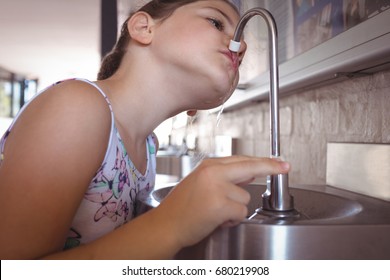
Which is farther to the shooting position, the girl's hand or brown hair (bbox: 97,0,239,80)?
brown hair (bbox: 97,0,239,80)

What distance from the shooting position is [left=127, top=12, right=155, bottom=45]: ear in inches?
26.3

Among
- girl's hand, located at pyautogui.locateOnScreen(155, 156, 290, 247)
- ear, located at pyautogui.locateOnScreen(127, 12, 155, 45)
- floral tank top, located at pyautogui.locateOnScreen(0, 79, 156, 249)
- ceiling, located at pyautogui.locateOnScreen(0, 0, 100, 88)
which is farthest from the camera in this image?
ceiling, located at pyautogui.locateOnScreen(0, 0, 100, 88)

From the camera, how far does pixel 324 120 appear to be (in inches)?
32.4

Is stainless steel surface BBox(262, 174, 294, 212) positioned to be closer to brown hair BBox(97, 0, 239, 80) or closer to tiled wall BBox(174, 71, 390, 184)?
tiled wall BBox(174, 71, 390, 184)

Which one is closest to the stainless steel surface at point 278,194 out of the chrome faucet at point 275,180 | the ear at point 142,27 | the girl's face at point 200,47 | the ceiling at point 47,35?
the chrome faucet at point 275,180

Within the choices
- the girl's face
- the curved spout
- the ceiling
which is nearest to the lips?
the girl's face

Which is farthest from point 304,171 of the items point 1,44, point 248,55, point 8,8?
point 1,44

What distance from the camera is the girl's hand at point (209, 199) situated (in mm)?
364

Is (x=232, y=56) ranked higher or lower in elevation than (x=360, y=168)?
higher

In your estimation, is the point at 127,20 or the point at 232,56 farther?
the point at 127,20

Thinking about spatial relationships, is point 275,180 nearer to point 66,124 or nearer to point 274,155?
point 274,155

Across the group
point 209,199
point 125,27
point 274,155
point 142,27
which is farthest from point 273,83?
point 125,27

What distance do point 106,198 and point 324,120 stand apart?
1.74ft
